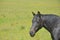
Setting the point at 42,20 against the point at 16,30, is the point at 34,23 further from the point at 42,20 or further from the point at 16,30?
the point at 16,30

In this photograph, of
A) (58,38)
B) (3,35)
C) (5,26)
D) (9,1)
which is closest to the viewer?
(58,38)

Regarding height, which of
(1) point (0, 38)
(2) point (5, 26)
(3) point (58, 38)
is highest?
(3) point (58, 38)

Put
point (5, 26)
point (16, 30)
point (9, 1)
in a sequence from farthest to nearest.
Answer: point (9, 1)
point (5, 26)
point (16, 30)

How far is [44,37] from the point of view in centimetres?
1543

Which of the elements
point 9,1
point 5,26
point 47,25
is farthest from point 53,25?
point 9,1

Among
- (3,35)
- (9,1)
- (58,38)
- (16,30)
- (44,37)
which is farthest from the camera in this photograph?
(9,1)

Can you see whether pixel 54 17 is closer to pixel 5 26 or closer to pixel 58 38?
pixel 58 38

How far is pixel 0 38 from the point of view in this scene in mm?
15836

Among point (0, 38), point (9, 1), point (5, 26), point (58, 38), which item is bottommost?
point (9, 1)

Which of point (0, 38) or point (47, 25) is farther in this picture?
point (0, 38)

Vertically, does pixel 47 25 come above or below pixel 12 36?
above

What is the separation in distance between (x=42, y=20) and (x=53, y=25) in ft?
1.44

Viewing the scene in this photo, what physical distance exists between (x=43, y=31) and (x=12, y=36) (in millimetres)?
1992

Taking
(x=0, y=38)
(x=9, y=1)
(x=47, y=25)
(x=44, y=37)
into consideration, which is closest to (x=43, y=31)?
(x=44, y=37)
